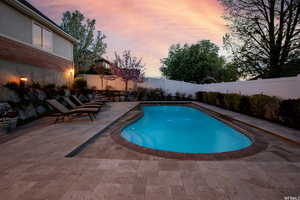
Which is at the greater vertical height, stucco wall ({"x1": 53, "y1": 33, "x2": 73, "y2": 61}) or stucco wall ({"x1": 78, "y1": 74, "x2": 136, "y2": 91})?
stucco wall ({"x1": 53, "y1": 33, "x2": 73, "y2": 61})

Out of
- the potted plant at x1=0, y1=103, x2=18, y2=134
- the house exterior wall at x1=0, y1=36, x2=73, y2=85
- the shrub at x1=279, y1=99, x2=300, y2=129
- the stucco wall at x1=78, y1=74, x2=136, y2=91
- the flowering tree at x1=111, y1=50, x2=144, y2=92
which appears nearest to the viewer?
the potted plant at x1=0, y1=103, x2=18, y2=134

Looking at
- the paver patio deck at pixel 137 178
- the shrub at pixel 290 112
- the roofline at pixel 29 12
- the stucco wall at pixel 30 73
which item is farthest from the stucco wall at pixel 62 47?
the shrub at pixel 290 112

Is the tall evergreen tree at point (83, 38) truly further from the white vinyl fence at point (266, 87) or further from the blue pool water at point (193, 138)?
the blue pool water at point (193, 138)

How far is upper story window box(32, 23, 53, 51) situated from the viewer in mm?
8742

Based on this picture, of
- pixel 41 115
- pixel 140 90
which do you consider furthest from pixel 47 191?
pixel 140 90

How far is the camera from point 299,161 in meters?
2.86

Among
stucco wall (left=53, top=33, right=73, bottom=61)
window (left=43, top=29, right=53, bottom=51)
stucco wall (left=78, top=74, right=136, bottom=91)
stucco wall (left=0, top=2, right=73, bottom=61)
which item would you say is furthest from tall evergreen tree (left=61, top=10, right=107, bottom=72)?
stucco wall (left=0, top=2, right=73, bottom=61)

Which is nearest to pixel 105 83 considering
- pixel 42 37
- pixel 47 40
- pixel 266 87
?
pixel 47 40

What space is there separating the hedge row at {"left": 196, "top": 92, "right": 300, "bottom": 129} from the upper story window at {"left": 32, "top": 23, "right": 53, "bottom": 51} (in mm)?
12438

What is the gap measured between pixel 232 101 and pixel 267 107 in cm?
261

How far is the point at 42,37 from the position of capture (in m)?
9.29

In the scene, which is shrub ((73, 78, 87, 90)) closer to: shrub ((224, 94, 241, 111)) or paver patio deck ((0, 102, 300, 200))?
paver patio deck ((0, 102, 300, 200))

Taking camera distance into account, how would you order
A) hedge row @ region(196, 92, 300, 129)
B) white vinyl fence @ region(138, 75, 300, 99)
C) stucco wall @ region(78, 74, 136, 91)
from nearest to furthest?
hedge row @ region(196, 92, 300, 129) < white vinyl fence @ region(138, 75, 300, 99) < stucco wall @ region(78, 74, 136, 91)

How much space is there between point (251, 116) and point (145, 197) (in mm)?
7404
